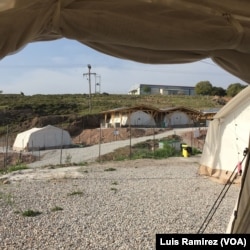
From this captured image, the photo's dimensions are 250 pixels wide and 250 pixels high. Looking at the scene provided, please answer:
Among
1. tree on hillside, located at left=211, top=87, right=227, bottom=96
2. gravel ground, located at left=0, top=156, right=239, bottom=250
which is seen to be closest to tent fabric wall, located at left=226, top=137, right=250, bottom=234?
gravel ground, located at left=0, top=156, right=239, bottom=250

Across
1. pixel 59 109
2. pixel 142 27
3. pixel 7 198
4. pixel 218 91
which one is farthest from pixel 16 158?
pixel 218 91

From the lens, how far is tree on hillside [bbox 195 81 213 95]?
81688mm

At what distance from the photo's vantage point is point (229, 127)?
11.5 metres

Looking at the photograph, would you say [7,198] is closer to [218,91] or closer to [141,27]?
[141,27]

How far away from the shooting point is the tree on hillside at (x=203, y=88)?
3216 inches

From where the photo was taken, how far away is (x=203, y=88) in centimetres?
8250

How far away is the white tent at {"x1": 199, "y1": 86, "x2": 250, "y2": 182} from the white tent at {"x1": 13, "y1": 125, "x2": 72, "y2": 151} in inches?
849

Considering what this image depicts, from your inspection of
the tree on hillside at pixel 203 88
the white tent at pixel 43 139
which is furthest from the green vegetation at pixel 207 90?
the white tent at pixel 43 139

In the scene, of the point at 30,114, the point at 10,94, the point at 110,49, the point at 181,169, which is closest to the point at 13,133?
the point at 30,114

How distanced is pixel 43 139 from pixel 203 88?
5493cm

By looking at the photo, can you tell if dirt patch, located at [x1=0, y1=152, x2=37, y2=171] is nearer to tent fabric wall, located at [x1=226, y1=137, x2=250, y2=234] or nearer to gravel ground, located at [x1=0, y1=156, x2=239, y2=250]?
gravel ground, located at [x1=0, y1=156, x2=239, y2=250]

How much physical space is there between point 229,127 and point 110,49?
9.92 meters

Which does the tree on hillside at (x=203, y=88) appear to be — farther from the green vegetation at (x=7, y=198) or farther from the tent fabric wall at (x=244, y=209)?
the tent fabric wall at (x=244, y=209)

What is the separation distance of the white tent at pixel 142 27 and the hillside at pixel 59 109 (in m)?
42.5
